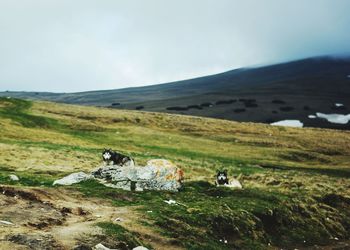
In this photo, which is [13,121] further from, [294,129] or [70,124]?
[294,129]

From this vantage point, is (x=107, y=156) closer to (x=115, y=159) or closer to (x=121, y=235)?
(x=115, y=159)

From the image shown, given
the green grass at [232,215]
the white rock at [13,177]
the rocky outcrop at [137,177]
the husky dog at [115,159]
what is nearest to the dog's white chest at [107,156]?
the husky dog at [115,159]

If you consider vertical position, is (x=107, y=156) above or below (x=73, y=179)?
above

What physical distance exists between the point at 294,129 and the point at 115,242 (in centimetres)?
9202

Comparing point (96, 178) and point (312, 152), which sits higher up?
point (96, 178)

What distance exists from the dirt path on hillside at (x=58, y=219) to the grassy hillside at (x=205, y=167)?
1.89 ft

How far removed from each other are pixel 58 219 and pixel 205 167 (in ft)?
107

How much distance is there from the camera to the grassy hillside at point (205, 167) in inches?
1110

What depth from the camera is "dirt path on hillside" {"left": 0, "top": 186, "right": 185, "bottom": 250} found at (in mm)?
18891

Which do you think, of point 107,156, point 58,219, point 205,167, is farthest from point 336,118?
point 58,219

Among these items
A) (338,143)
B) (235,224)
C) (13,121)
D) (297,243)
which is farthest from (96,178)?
(338,143)

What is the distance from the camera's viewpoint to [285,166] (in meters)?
68.5

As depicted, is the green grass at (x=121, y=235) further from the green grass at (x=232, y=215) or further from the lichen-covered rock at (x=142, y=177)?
the lichen-covered rock at (x=142, y=177)

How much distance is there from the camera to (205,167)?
5459 centimetres
